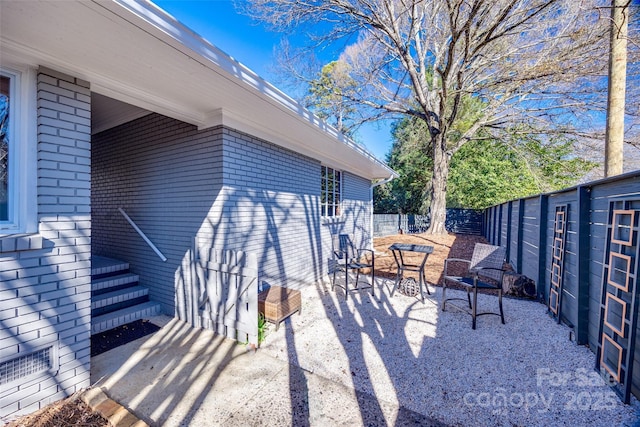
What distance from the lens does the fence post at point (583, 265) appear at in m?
2.76

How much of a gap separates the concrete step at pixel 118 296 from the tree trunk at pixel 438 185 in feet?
34.4

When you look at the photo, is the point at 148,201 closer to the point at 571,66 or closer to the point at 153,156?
the point at 153,156

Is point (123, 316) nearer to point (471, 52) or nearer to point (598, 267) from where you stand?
point (598, 267)

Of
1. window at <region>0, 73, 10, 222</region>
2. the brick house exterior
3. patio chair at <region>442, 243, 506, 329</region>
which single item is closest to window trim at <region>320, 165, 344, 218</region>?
the brick house exterior

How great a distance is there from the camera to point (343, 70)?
11508mm

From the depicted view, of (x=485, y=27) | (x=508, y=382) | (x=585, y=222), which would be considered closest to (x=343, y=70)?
(x=485, y=27)

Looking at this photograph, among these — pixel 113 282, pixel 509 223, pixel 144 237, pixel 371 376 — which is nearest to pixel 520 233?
pixel 509 223

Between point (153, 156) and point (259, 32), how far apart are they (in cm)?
524

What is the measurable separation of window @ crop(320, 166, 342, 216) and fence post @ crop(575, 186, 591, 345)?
14.3 ft

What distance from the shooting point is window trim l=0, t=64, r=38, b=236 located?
198 cm

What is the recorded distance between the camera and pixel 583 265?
277 centimetres

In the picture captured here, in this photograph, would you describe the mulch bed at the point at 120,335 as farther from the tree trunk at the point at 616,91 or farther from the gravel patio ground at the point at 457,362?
the tree trunk at the point at 616,91

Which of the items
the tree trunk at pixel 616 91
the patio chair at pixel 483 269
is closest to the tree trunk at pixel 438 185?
the tree trunk at pixel 616 91

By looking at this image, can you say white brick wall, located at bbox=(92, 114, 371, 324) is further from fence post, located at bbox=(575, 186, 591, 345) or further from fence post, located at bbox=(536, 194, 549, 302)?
fence post, located at bbox=(536, 194, 549, 302)
